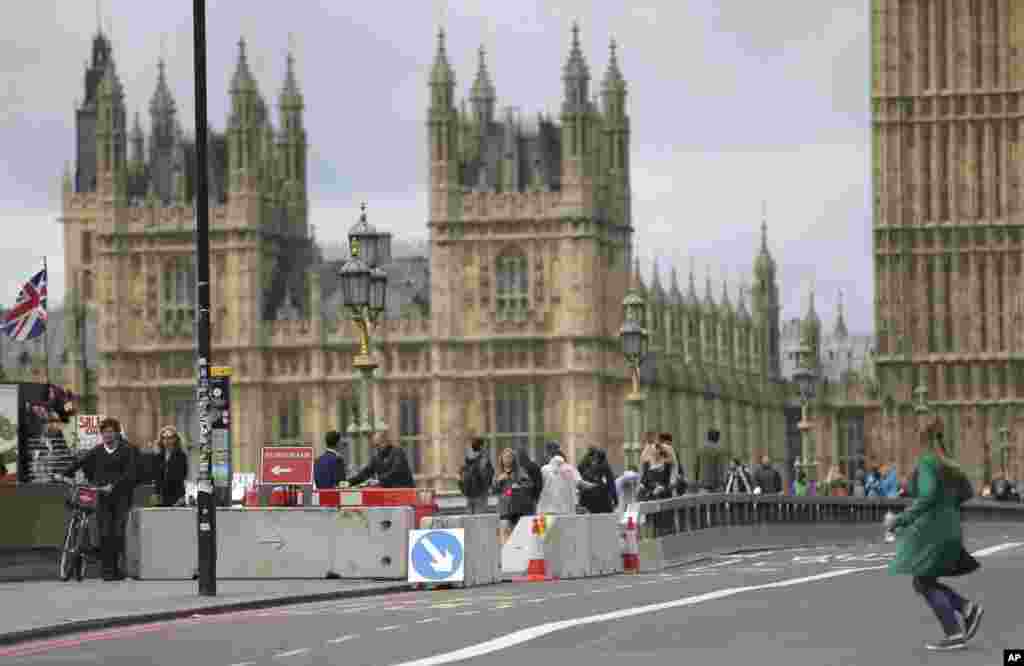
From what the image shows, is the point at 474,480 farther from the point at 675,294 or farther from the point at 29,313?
the point at 675,294

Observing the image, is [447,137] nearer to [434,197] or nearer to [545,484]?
[434,197]

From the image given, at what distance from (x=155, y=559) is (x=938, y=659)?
15.9m

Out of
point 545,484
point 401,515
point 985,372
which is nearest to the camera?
point 401,515

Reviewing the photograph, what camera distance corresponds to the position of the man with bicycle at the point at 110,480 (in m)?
33.0

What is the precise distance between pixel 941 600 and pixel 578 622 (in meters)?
4.31

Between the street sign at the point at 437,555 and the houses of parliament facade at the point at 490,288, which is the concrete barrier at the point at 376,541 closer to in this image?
the street sign at the point at 437,555

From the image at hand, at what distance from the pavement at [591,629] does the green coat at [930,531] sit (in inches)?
21.2

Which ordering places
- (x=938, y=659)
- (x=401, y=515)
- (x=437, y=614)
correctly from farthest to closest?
1. (x=401, y=515)
2. (x=437, y=614)
3. (x=938, y=659)

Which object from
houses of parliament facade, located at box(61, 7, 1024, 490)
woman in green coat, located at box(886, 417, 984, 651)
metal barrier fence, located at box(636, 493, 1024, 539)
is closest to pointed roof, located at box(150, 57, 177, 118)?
houses of parliament facade, located at box(61, 7, 1024, 490)

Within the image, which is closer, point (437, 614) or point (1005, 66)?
point (437, 614)

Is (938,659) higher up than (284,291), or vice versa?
(284,291)

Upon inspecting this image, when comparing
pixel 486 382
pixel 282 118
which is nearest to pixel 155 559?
pixel 486 382

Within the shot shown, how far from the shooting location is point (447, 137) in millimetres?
101438

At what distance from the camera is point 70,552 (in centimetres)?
3294
